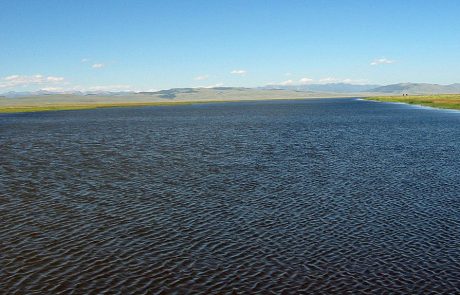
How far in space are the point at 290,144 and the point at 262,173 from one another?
22.6 m

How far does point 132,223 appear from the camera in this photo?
24469 millimetres

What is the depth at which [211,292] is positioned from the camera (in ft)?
52.9

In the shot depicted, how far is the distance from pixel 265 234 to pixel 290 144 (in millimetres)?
38956

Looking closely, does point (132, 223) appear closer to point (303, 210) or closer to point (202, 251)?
point (202, 251)

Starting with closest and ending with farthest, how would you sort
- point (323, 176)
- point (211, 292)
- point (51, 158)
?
1. point (211, 292)
2. point (323, 176)
3. point (51, 158)

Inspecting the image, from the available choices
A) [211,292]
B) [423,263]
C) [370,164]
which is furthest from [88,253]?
[370,164]

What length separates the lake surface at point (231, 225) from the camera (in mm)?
17203

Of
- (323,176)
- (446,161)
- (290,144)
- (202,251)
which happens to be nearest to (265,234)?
(202,251)

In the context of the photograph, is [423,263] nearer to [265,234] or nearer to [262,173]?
[265,234]

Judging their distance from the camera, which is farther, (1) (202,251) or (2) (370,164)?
(2) (370,164)

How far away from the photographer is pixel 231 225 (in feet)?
78.7

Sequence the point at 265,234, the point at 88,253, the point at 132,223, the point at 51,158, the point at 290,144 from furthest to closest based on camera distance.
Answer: the point at 290,144 < the point at 51,158 < the point at 132,223 < the point at 265,234 < the point at 88,253

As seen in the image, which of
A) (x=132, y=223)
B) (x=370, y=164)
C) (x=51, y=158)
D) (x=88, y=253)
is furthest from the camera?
(x=51, y=158)

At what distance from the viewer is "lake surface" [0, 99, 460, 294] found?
56.4 feet
